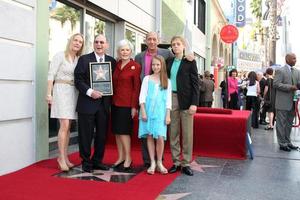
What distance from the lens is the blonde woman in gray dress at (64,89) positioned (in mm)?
5703

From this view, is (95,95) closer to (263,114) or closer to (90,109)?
(90,109)

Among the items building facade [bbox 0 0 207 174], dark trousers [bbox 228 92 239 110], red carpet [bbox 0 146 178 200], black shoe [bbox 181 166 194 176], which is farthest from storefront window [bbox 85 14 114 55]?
dark trousers [bbox 228 92 239 110]

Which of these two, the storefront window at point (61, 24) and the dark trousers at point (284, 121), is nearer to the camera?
the storefront window at point (61, 24)

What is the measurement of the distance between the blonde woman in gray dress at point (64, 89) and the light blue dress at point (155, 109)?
1.03 m

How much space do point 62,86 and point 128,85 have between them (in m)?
0.90

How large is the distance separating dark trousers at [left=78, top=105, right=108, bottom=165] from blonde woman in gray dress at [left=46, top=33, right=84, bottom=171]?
202mm

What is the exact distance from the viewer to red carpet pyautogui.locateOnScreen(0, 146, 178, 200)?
455 cm

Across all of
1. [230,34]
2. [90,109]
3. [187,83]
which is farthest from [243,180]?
[230,34]

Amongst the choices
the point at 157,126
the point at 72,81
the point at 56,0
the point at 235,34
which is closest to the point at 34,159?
the point at 72,81

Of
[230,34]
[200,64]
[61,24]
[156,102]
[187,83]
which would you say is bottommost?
[156,102]

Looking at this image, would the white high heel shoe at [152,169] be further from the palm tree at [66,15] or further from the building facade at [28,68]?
the palm tree at [66,15]

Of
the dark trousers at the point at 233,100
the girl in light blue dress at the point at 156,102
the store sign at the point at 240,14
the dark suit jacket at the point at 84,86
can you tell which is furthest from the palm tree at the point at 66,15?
the store sign at the point at 240,14

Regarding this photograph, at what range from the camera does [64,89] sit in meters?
5.73

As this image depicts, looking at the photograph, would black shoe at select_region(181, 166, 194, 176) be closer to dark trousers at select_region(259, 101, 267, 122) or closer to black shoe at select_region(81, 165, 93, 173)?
black shoe at select_region(81, 165, 93, 173)
